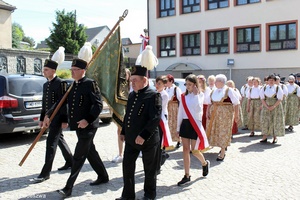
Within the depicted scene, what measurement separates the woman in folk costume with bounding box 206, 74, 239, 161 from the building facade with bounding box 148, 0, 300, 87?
19.1 metres

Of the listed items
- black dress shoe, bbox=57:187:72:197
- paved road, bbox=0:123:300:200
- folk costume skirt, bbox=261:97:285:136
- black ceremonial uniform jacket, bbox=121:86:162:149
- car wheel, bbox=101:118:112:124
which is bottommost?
paved road, bbox=0:123:300:200

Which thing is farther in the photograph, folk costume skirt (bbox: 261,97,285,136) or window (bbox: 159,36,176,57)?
window (bbox: 159,36,176,57)

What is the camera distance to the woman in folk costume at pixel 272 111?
367 inches

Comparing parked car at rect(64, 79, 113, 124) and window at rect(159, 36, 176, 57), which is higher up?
window at rect(159, 36, 176, 57)

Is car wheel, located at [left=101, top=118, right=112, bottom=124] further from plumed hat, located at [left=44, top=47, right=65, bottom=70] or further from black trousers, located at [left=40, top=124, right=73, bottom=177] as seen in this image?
black trousers, located at [left=40, top=124, right=73, bottom=177]

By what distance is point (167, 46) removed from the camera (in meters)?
31.3

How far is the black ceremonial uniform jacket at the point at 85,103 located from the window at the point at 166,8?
87.0 ft

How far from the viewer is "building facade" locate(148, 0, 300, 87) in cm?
2494

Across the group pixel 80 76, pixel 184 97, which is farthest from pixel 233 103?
pixel 80 76

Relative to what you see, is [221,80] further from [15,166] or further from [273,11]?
[273,11]

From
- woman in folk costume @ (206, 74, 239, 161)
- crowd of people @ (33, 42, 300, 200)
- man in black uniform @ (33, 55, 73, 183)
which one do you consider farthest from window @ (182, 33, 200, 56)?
man in black uniform @ (33, 55, 73, 183)

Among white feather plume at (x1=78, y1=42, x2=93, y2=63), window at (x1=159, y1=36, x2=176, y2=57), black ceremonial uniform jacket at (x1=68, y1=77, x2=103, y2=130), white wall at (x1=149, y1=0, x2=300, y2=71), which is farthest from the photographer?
window at (x1=159, y1=36, x2=176, y2=57)

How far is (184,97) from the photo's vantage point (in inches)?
231

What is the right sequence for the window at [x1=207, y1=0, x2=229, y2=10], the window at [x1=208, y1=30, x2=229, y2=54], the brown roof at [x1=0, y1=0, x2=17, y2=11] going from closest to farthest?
the window at [x1=207, y1=0, x2=229, y2=10] → the window at [x1=208, y1=30, x2=229, y2=54] → the brown roof at [x1=0, y1=0, x2=17, y2=11]
